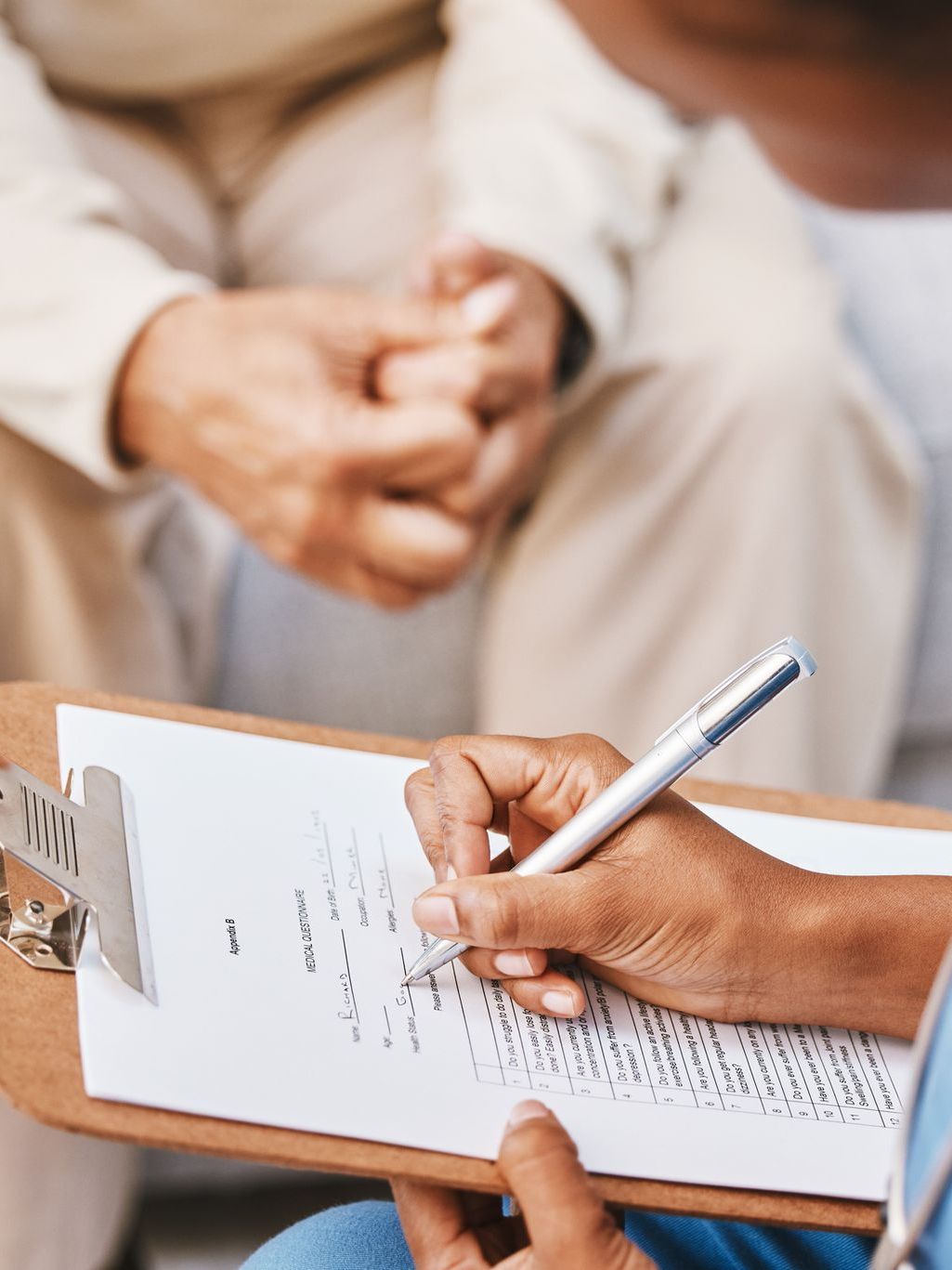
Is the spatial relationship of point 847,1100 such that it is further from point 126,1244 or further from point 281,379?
point 126,1244

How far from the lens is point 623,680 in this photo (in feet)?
3.05

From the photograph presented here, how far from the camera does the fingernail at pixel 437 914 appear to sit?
1.25ft

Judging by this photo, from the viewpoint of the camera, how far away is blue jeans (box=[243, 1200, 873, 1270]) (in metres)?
0.44

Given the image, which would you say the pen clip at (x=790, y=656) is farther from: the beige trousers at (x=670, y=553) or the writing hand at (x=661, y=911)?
the beige trousers at (x=670, y=553)

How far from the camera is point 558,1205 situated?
0.34 meters

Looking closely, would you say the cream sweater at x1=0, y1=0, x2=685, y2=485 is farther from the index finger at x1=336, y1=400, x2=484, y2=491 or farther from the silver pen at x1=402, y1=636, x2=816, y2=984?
the silver pen at x1=402, y1=636, x2=816, y2=984

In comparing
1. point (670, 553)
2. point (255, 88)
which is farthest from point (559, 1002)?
point (255, 88)

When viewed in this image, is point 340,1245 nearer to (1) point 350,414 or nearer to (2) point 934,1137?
(2) point 934,1137

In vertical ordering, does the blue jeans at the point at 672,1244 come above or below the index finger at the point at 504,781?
below

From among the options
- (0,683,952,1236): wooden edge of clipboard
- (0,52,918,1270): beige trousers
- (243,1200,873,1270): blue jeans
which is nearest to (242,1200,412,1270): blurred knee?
(243,1200,873,1270): blue jeans

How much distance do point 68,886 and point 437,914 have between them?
0.10 meters

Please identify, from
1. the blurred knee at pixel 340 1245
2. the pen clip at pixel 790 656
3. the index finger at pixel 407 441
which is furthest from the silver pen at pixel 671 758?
the index finger at pixel 407 441

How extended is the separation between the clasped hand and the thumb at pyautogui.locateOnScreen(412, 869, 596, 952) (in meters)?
0.42

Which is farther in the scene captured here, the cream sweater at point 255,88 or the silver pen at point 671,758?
the cream sweater at point 255,88
